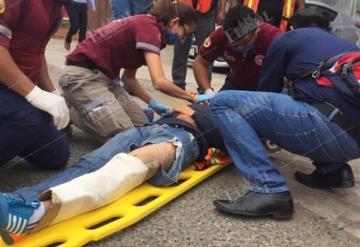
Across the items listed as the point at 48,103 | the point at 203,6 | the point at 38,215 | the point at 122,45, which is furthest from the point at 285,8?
the point at 38,215

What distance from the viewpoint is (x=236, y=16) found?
10.3ft

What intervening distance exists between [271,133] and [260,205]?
0.35 metres

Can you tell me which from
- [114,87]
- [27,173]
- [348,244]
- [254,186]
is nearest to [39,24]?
[27,173]

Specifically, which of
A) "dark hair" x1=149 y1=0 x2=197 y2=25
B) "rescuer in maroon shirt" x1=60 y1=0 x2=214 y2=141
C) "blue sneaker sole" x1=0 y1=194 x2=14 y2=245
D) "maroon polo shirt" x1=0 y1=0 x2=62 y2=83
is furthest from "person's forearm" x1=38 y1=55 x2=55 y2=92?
"blue sneaker sole" x1=0 y1=194 x2=14 y2=245

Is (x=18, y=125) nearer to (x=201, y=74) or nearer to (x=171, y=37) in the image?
(x=171, y=37)

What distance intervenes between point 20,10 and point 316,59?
1401 mm

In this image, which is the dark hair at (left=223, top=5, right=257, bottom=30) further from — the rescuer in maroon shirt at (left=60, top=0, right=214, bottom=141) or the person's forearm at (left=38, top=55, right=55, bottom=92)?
the person's forearm at (left=38, top=55, right=55, bottom=92)

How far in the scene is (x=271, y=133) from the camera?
2.53 metres

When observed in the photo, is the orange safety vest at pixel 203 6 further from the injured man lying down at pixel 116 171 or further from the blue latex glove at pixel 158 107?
the injured man lying down at pixel 116 171

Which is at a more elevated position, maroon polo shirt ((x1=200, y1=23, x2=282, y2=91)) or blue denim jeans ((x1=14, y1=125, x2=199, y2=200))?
maroon polo shirt ((x1=200, y1=23, x2=282, y2=91))

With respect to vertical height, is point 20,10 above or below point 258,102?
above

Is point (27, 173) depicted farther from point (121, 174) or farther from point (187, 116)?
point (187, 116)

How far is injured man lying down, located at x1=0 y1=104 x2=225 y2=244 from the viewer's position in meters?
1.91

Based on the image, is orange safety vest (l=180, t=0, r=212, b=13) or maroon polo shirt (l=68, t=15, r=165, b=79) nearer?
maroon polo shirt (l=68, t=15, r=165, b=79)
